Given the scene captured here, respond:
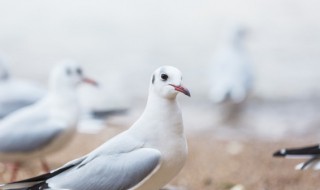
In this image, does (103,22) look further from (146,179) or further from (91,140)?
(146,179)

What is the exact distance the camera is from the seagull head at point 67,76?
3.91m

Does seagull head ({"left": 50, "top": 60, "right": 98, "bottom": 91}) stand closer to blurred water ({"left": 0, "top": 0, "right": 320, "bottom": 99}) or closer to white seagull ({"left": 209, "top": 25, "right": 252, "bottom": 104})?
white seagull ({"left": 209, "top": 25, "right": 252, "bottom": 104})

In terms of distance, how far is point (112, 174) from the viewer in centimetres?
255

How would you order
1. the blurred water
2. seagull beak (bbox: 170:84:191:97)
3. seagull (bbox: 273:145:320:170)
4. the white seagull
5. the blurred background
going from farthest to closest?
the blurred water → the white seagull → the blurred background → seagull (bbox: 273:145:320:170) → seagull beak (bbox: 170:84:191:97)

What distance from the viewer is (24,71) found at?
26.7 feet

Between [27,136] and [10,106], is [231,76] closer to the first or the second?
[10,106]

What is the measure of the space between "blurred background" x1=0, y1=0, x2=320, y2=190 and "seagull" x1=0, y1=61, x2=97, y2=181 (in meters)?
Result: 1.01

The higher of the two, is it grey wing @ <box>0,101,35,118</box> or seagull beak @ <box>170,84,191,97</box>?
grey wing @ <box>0,101,35,118</box>

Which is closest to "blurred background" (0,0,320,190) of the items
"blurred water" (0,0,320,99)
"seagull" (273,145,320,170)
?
"blurred water" (0,0,320,99)

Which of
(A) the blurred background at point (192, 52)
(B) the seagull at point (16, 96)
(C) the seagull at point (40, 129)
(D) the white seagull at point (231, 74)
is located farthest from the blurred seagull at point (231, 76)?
(C) the seagull at point (40, 129)

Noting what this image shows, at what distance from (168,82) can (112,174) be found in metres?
0.33

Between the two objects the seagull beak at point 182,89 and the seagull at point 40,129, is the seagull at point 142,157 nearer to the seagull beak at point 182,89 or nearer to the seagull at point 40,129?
the seagull beak at point 182,89

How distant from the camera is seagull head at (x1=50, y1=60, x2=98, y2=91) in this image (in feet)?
12.8

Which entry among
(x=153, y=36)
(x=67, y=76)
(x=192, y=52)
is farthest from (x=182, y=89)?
(x=153, y=36)
